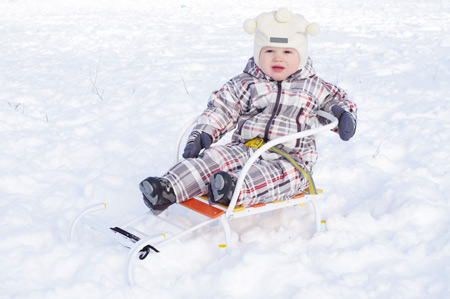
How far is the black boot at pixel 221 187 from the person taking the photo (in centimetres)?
244

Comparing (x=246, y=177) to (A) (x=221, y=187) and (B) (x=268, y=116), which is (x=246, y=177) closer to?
(A) (x=221, y=187)

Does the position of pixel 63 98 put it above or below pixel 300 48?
below

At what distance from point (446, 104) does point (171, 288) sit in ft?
11.0

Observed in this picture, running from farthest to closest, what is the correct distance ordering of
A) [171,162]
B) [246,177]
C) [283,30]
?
[171,162] < [283,30] < [246,177]

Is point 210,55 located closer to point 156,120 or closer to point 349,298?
point 156,120

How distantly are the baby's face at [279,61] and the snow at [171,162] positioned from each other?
82cm

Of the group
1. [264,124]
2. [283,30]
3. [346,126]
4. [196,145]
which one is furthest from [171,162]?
[346,126]

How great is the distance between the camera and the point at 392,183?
3.22 metres

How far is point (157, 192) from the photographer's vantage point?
8.20 feet

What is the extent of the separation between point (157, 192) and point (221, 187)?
318 millimetres

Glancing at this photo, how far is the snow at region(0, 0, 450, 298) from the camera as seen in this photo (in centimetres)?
230

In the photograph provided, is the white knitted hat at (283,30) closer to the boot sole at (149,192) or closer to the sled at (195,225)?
the sled at (195,225)

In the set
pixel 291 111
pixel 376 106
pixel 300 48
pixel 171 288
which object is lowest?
pixel 171 288

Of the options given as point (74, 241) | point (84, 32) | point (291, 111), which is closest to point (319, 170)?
point (291, 111)
